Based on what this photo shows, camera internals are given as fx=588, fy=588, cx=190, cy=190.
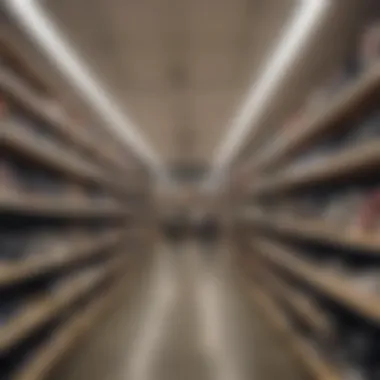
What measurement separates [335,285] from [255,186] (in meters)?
A: 4.33

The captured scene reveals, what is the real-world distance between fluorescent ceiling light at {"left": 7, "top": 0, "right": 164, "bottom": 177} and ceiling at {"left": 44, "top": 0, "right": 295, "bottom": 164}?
0.29 ft

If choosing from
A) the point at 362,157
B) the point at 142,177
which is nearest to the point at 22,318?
the point at 362,157

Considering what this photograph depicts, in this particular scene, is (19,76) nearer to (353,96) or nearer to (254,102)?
(353,96)

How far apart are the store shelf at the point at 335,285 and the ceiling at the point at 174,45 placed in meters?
1.60

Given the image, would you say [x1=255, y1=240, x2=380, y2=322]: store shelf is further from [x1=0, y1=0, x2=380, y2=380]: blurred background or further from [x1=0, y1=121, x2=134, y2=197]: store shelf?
[x1=0, y1=121, x2=134, y2=197]: store shelf

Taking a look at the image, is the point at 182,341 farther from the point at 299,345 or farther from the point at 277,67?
the point at 277,67

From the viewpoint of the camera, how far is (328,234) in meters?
3.14

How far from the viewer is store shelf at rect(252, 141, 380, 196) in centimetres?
250

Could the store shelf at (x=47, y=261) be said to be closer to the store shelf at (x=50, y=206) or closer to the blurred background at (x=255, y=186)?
the blurred background at (x=255, y=186)

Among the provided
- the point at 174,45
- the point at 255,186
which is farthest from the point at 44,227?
the point at 255,186

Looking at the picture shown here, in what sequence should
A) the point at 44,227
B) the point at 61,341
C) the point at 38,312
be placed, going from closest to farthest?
the point at 38,312, the point at 61,341, the point at 44,227

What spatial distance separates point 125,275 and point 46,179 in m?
3.61

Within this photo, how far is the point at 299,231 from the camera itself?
403cm

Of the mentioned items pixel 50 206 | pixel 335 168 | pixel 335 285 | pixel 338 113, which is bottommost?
pixel 335 285
